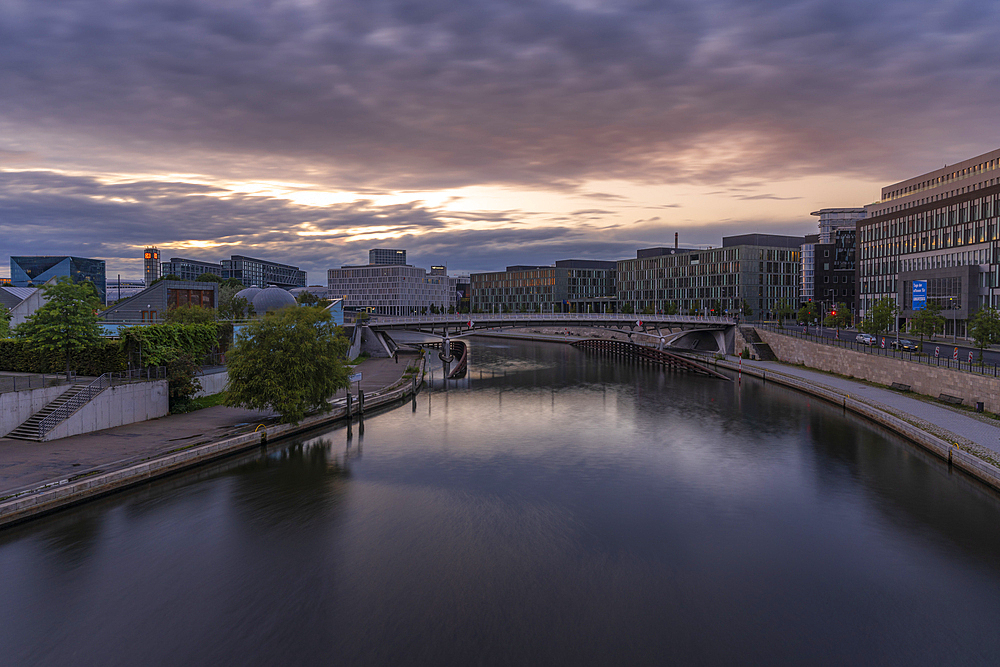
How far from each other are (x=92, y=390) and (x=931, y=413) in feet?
173

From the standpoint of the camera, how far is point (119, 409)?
35.5 m

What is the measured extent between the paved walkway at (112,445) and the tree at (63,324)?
23.2 ft

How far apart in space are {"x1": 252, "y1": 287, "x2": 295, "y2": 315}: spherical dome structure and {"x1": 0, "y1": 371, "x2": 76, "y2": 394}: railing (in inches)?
Result: 2450

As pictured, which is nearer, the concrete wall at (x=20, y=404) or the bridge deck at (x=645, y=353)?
the concrete wall at (x=20, y=404)

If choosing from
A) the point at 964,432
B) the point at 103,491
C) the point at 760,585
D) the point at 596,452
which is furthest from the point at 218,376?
the point at 964,432

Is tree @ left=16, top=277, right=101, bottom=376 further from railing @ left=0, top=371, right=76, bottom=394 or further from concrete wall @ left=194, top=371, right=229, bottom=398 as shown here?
concrete wall @ left=194, top=371, right=229, bottom=398

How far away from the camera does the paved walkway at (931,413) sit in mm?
32438

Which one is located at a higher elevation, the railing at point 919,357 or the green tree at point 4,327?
the green tree at point 4,327

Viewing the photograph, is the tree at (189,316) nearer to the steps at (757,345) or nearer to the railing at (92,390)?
the railing at (92,390)

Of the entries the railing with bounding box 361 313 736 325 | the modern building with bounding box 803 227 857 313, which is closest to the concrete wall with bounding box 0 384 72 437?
the railing with bounding box 361 313 736 325

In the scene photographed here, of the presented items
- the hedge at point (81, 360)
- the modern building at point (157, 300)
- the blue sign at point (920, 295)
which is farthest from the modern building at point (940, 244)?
the modern building at point (157, 300)

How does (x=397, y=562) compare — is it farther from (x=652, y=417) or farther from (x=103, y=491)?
(x=652, y=417)

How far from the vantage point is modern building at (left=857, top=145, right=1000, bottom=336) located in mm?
78938

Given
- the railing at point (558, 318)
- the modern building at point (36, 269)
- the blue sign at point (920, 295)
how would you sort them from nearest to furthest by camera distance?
the blue sign at point (920, 295)
the railing at point (558, 318)
the modern building at point (36, 269)
